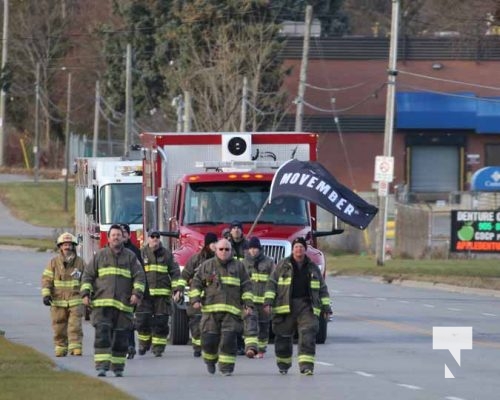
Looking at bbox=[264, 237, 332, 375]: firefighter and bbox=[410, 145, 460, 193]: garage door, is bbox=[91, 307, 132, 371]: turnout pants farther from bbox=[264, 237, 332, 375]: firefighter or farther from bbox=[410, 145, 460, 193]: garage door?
bbox=[410, 145, 460, 193]: garage door

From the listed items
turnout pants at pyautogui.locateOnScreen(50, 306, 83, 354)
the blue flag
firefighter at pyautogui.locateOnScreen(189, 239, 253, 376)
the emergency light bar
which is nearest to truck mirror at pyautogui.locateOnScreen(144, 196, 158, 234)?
the emergency light bar

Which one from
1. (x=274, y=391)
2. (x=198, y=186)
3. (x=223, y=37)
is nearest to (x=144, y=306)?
(x=198, y=186)

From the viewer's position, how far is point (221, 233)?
21.3 metres

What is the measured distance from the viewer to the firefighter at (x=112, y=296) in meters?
16.7

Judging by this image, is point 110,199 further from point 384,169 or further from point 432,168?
point 432,168

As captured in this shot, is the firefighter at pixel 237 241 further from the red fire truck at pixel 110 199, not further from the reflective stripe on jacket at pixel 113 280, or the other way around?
the red fire truck at pixel 110 199

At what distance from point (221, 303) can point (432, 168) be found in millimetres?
59285

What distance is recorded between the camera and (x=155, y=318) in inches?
767

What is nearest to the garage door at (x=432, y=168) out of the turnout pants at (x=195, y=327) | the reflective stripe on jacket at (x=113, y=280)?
the turnout pants at (x=195, y=327)

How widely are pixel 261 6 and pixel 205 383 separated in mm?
50687

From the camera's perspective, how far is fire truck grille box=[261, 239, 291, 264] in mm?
A: 21266

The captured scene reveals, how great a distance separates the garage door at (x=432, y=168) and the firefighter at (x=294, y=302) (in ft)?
192

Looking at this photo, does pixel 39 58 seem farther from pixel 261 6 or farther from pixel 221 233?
pixel 221 233

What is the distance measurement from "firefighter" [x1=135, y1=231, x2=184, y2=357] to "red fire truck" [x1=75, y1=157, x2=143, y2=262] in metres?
8.02
